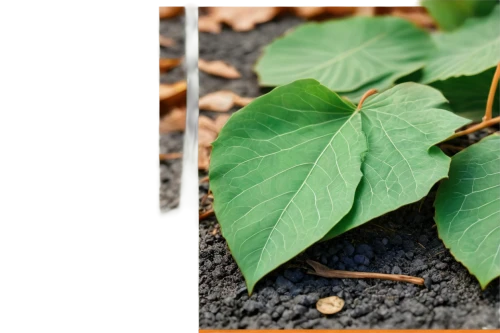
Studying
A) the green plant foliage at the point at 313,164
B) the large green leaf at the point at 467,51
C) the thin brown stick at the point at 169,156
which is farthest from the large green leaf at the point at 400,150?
the thin brown stick at the point at 169,156

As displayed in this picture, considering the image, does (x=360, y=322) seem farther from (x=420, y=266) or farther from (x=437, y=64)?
(x=437, y=64)

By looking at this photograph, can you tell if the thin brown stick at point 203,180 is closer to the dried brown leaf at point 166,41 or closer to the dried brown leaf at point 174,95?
the dried brown leaf at point 174,95

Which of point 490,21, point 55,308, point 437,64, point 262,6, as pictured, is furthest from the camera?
point 262,6

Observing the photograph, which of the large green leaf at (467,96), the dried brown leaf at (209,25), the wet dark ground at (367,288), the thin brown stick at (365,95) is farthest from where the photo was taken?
the dried brown leaf at (209,25)

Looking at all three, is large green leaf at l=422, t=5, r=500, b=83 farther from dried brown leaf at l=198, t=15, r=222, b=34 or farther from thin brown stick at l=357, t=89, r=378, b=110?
dried brown leaf at l=198, t=15, r=222, b=34

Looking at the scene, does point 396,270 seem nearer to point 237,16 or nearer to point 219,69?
point 219,69

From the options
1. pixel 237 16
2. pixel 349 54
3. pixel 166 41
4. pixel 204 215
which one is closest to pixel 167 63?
pixel 166 41

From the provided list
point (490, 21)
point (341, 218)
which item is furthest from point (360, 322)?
point (490, 21)
